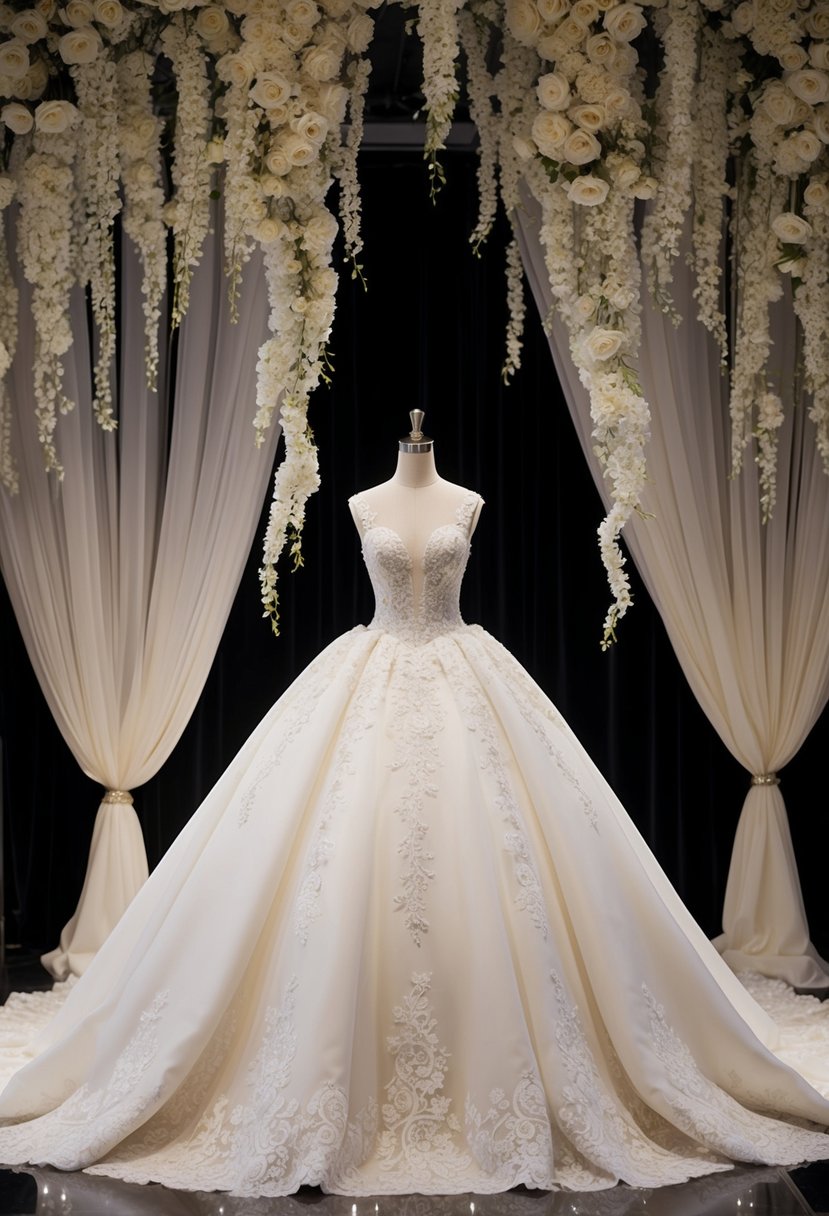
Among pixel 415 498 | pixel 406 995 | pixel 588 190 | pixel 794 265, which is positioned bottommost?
pixel 406 995

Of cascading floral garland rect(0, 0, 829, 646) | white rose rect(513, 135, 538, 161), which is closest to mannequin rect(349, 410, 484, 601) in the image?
cascading floral garland rect(0, 0, 829, 646)

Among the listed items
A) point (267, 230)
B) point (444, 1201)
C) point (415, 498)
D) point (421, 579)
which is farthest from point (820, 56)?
point (444, 1201)

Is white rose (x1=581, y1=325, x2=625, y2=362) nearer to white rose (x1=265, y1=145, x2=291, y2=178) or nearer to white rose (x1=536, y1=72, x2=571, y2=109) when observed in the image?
white rose (x1=536, y1=72, x2=571, y2=109)

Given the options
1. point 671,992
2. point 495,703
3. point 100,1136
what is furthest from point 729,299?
point 100,1136

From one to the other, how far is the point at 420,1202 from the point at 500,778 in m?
0.96

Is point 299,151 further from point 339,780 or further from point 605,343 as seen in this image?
point 339,780

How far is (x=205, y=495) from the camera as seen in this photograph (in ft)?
16.5

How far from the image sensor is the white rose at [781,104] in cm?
441

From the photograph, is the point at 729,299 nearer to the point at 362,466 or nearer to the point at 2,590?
the point at 362,466

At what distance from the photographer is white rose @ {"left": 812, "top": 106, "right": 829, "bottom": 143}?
14.4ft

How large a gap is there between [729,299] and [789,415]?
20.3 inches

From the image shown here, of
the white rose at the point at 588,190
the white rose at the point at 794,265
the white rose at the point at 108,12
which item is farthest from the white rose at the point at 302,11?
the white rose at the point at 794,265

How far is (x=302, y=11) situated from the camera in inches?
166

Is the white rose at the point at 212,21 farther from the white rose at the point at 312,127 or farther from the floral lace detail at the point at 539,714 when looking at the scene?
the floral lace detail at the point at 539,714
